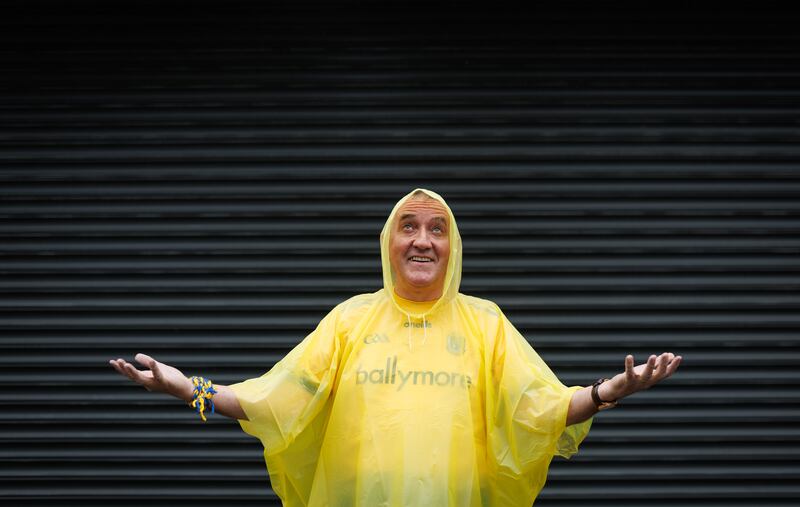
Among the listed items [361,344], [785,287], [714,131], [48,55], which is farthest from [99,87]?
[785,287]

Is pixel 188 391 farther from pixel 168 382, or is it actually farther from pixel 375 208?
pixel 375 208

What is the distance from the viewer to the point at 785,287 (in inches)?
191

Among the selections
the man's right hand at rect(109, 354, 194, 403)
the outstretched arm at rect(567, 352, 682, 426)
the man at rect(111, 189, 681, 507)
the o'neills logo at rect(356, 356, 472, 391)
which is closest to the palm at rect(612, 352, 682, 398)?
the outstretched arm at rect(567, 352, 682, 426)

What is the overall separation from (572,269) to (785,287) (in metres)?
1.24

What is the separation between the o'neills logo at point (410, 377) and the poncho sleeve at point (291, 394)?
0.52 feet

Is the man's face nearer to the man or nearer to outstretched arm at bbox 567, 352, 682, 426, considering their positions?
the man

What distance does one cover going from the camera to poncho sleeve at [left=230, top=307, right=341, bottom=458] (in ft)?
10.0

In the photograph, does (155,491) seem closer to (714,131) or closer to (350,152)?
(350,152)

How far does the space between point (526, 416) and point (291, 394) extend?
34.1 inches

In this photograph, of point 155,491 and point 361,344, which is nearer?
point 361,344

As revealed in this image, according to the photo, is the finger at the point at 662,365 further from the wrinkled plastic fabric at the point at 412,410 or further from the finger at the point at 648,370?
the wrinkled plastic fabric at the point at 412,410

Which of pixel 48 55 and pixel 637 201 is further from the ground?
pixel 48 55

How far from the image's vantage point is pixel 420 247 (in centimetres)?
312

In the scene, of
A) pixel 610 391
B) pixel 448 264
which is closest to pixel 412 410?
pixel 448 264
